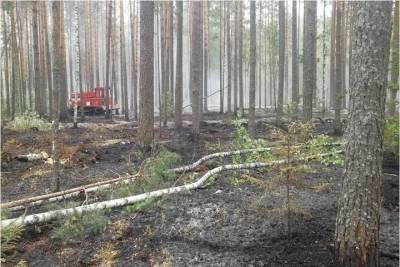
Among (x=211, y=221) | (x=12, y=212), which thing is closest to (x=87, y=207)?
(x=12, y=212)

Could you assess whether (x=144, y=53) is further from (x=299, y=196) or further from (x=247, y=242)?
(x=247, y=242)

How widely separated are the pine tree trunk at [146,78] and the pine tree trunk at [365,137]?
249 inches

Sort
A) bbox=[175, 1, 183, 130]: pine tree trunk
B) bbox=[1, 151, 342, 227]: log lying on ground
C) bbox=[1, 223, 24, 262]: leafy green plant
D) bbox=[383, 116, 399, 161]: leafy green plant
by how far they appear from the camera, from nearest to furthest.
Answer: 1. bbox=[1, 223, 24, 262]: leafy green plant
2. bbox=[1, 151, 342, 227]: log lying on ground
3. bbox=[383, 116, 399, 161]: leafy green plant
4. bbox=[175, 1, 183, 130]: pine tree trunk

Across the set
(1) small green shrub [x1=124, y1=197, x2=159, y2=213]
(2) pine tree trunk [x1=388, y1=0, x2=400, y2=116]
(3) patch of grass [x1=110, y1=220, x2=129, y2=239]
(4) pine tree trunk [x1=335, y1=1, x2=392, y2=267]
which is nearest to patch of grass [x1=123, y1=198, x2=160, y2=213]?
(1) small green shrub [x1=124, y1=197, x2=159, y2=213]

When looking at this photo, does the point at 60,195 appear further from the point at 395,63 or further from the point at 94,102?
the point at 94,102

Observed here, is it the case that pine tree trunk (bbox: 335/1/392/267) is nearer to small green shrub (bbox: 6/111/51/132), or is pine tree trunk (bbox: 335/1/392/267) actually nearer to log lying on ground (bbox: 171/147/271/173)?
log lying on ground (bbox: 171/147/271/173)

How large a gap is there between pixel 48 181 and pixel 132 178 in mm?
1951

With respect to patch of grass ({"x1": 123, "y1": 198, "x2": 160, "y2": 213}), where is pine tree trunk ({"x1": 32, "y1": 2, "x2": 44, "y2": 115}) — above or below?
above

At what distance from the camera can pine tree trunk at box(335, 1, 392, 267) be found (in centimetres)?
338

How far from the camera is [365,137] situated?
11.3 ft

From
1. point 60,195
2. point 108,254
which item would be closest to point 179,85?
point 60,195

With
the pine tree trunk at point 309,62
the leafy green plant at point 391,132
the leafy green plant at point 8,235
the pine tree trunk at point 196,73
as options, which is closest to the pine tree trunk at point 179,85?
the pine tree trunk at point 196,73

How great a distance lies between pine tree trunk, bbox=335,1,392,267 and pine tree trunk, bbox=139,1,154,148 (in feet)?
20.8

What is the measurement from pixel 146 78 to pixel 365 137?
671 cm
